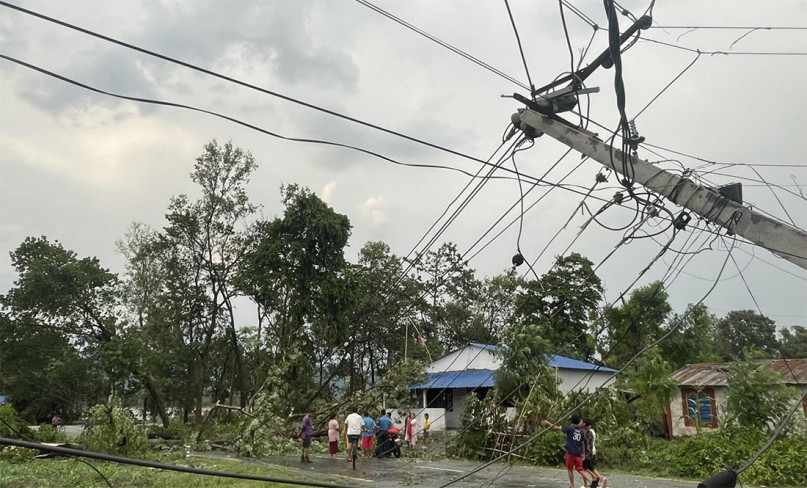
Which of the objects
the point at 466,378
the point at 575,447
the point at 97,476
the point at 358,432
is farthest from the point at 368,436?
the point at 466,378

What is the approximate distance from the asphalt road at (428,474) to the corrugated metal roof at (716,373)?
914 cm

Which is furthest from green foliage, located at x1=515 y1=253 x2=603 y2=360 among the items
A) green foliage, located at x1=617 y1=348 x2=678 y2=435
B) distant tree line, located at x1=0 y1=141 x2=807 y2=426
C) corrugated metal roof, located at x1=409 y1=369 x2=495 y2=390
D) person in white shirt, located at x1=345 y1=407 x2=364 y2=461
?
person in white shirt, located at x1=345 y1=407 x2=364 y2=461

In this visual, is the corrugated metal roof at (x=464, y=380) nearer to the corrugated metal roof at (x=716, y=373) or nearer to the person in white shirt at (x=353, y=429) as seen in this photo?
the corrugated metal roof at (x=716, y=373)

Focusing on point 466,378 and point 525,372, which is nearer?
point 525,372

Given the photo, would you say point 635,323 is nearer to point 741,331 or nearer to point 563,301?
point 563,301

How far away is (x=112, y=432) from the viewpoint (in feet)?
54.5

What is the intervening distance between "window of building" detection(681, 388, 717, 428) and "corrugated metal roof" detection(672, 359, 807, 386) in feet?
1.26

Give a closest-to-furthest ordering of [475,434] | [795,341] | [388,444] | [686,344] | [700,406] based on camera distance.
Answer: [475,434] < [388,444] < [700,406] < [686,344] < [795,341]

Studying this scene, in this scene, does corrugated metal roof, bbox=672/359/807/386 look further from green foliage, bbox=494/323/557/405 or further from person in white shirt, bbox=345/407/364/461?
person in white shirt, bbox=345/407/364/461

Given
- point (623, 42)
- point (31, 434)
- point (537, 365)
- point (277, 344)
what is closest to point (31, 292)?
point (277, 344)

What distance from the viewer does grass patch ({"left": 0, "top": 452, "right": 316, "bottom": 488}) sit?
12.1 metres

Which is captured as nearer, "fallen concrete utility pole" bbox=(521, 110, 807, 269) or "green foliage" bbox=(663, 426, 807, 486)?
"fallen concrete utility pole" bbox=(521, 110, 807, 269)

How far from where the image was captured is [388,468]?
Answer: 15.9 m

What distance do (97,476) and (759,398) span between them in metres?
16.1
